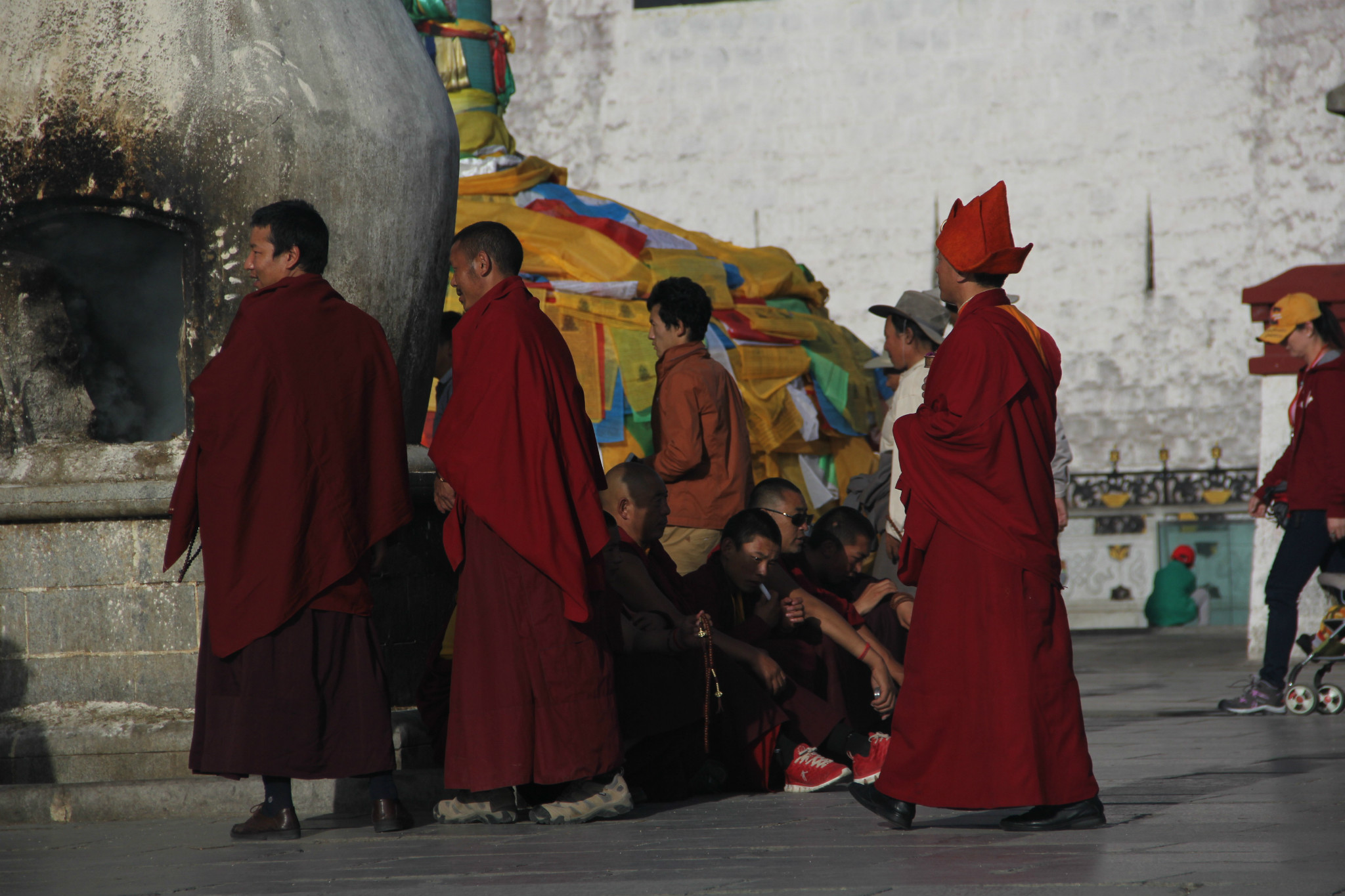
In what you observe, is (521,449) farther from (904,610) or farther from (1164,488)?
(1164,488)

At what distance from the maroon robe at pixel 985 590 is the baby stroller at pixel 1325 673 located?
112 inches

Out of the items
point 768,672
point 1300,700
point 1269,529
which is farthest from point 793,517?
point 1269,529

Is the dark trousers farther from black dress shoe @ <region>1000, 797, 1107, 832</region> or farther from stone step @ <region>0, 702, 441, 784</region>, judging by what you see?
stone step @ <region>0, 702, 441, 784</region>

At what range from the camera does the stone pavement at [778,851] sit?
8.10ft

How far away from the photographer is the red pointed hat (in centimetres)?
329

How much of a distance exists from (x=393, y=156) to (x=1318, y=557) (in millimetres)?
3463

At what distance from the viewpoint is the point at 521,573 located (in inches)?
131

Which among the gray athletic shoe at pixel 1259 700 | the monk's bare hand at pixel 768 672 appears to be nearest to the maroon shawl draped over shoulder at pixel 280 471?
the monk's bare hand at pixel 768 672

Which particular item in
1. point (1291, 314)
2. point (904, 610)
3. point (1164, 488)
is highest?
point (1291, 314)

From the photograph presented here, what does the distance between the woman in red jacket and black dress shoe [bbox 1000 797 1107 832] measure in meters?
2.72

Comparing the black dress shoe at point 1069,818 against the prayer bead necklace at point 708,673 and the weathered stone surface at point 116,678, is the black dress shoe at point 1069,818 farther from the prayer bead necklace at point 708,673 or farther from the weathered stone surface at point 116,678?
the weathered stone surface at point 116,678

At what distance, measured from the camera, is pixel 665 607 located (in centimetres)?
389

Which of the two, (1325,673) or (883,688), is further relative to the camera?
(1325,673)

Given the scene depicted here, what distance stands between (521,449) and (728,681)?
2.91ft
